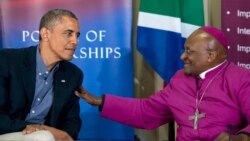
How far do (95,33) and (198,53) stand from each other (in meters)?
1.12

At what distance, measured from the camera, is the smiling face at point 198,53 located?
8.27ft

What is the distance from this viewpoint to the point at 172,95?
8.84ft

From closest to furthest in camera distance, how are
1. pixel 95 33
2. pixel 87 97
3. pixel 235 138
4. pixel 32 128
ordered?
pixel 235 138
pixel 32 128
pixel 87 97
pixel 95 33

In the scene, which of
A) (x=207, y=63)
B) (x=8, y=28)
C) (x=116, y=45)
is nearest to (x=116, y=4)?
(x=116, y=45)

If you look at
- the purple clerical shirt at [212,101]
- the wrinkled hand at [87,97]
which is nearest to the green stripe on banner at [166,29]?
the purple clerical shirt at [212,101]

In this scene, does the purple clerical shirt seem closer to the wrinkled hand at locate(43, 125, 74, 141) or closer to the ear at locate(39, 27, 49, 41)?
the wrinkled hand at locate(43, 125, 74, 141)

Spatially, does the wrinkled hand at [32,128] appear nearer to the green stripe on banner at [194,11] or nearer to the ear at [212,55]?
the ear at [212,55]

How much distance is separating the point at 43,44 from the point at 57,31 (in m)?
0.13

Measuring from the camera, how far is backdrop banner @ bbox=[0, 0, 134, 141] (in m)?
3.43

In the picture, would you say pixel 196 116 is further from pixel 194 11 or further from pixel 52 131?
pixel 194 11

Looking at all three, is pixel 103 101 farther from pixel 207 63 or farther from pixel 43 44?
pixel 207 63

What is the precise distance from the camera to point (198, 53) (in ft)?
8.31

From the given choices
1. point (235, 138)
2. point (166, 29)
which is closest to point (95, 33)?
point (166, 29)

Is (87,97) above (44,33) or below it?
below
